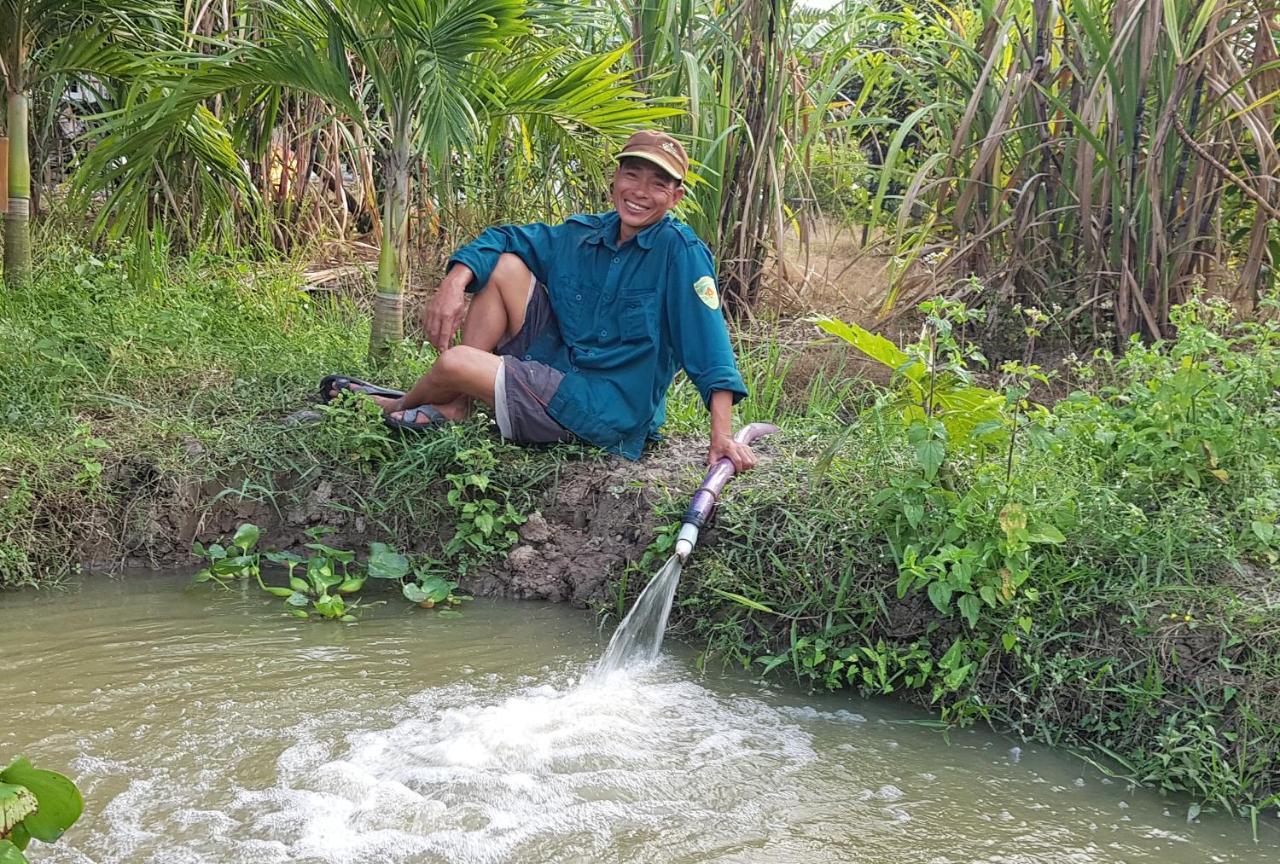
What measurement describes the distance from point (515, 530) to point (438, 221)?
2.50 m

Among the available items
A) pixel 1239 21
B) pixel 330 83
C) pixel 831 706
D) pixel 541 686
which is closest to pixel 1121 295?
pixel 1239 21

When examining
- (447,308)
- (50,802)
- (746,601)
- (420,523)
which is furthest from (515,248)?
(50,802)

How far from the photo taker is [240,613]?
329cm

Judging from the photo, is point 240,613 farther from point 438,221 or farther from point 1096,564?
point 438,221

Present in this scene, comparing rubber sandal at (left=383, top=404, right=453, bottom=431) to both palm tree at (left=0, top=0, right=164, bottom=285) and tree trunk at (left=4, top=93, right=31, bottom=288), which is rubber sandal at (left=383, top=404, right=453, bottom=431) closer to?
palm tree at (left=0, top=0, right=164, bottom=285)

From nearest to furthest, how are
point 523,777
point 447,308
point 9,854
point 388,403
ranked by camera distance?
1. point 9,854
2. point 523,777
3. point 447,308
4. point 388,403

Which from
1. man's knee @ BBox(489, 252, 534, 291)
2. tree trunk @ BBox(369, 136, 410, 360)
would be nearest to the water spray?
man's knee @ BBox(489, 252, 534, 291)

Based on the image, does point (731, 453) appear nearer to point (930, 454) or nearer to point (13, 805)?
point (930, 454)

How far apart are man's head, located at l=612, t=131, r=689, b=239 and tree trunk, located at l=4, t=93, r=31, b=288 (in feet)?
9.19

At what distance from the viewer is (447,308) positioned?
3.58 m

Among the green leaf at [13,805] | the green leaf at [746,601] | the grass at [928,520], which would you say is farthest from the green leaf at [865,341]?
the green leaf at [13,805]

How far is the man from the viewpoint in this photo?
348 centimetres

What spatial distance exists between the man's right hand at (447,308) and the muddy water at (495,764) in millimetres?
957

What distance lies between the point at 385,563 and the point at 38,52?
10.2 feet
